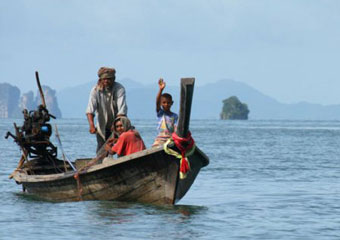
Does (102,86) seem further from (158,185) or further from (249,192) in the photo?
(249,192)

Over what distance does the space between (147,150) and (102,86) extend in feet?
7.53

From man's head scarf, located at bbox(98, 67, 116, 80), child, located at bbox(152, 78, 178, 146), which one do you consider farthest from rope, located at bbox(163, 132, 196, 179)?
man's head scarf, located at bbox(98, 67, 116, 80)

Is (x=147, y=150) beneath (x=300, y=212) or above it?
above

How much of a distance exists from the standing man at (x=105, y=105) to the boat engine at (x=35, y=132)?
2169 millimetres

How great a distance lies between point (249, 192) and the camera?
20578mm

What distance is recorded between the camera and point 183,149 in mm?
13914

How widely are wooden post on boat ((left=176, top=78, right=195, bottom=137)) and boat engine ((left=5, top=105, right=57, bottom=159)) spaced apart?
5.09m

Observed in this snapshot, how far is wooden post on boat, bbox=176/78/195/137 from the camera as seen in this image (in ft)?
40.4

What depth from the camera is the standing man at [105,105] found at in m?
15.6

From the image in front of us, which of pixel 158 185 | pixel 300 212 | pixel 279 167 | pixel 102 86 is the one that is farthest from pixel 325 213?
pixel 279 167

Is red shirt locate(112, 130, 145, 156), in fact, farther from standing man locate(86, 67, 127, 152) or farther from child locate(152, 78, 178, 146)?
standing man locate(86, 67, 127, 152)

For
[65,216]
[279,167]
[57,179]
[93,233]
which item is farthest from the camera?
[279,167]

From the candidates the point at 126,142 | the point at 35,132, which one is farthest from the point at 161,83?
the point at 35,132

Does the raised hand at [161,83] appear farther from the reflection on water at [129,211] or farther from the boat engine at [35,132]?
the boat engine at [35,132]
